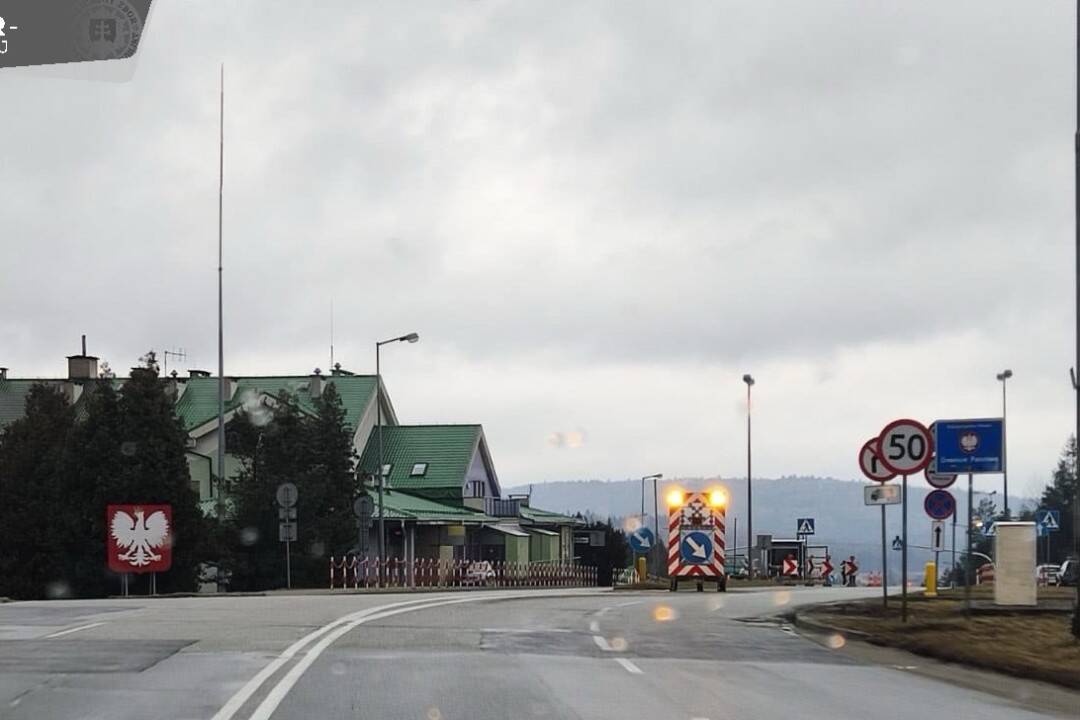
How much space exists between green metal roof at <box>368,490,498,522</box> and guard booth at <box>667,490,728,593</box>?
103ft

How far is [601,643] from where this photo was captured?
16828 millimetres

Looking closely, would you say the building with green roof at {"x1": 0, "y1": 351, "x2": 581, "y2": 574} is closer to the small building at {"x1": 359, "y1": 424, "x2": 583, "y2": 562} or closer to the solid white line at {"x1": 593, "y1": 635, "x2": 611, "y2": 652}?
the small building at {"x1": 359, "y1": 424, "x2": 583, "y2": 562}

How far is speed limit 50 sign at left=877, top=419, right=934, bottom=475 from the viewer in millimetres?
19891

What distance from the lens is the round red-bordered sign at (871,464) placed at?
21.1 m

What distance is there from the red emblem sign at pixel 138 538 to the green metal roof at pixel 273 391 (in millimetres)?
30065

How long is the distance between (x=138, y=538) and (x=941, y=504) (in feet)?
74.5

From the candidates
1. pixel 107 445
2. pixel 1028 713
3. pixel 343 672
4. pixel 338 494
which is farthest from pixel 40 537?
pixel 1028 713

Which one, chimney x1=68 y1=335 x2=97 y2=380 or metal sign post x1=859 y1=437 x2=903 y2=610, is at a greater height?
chimney x1=68 y1=335 x2=97 y2=380

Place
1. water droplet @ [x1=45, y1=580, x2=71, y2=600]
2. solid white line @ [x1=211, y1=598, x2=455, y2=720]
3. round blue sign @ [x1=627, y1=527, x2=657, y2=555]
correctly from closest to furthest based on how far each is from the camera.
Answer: solid white line @ [x1=211, y1=598, x2=455, y2=720] → round blue sign @ [x1=627, y1=527, x2=657, y2=555] → water droplet @ [x1=45, y1=580, x2=71, y2=600]

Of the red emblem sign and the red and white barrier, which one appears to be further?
the red and white barrier

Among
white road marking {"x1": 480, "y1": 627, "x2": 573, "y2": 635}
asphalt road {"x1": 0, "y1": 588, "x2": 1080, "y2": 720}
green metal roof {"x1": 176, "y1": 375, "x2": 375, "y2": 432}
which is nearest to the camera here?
asphalt road {"x1": 0, "y1": 588, "x2": 1080, "y2": 720}

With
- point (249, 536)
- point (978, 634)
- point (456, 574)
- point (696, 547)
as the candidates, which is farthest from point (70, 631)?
point (456, 574)

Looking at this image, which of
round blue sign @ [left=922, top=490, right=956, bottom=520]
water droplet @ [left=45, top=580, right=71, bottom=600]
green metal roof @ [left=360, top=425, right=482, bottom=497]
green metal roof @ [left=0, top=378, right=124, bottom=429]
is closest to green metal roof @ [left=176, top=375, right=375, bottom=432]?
green metal roof @ [left=360, top=425, right=482, bottom=497]

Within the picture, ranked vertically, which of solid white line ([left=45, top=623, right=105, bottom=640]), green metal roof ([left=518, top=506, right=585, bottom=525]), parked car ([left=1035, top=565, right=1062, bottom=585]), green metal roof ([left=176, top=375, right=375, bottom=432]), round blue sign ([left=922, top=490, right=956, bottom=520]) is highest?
green metal roof ([left=176, top=375, right=375, bottom=432])
